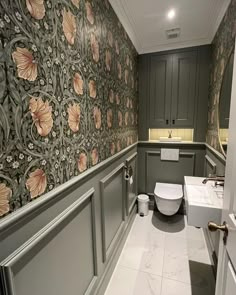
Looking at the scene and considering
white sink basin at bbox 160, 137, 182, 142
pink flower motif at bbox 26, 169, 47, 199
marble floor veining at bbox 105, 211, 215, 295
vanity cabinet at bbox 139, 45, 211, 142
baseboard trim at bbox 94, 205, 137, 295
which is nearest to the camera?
pink flower motif at bbox 26, 169, 47, 199

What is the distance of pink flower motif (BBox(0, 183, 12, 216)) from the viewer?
55 centimetres

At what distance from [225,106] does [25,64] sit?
1.61 meters

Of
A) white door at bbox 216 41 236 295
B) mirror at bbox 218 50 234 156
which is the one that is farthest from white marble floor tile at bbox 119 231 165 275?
mirror at bbox 218 50 234 156

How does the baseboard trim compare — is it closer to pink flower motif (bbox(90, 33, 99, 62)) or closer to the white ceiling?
pink flower motif (bbox(90, 33, 99, 62))

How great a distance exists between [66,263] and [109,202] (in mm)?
649

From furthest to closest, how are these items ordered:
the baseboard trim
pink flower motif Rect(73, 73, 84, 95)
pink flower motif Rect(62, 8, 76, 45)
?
1. the baseboard trim
2. pink flower motif Rect(73, 73, 84, 95)
3. pink flower motif Rect(62, 8, 76, 45)

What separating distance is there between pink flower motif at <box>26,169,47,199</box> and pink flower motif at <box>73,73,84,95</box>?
497mm

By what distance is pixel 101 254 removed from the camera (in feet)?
4.50

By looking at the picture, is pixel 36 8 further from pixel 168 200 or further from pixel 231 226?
pixel 168 200

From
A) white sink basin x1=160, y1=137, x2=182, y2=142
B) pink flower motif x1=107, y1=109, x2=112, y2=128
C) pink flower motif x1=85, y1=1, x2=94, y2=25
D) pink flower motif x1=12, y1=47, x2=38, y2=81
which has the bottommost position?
white sink basin x1=160, y1=137, x2=182, y2=142

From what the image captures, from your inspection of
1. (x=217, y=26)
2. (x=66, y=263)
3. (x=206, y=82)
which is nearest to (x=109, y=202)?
(x=66, y=263)

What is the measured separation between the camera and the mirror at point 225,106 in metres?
1.44

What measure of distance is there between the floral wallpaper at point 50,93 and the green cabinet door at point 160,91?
1253 mm

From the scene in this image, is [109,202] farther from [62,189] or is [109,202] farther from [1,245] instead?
[1,245]
